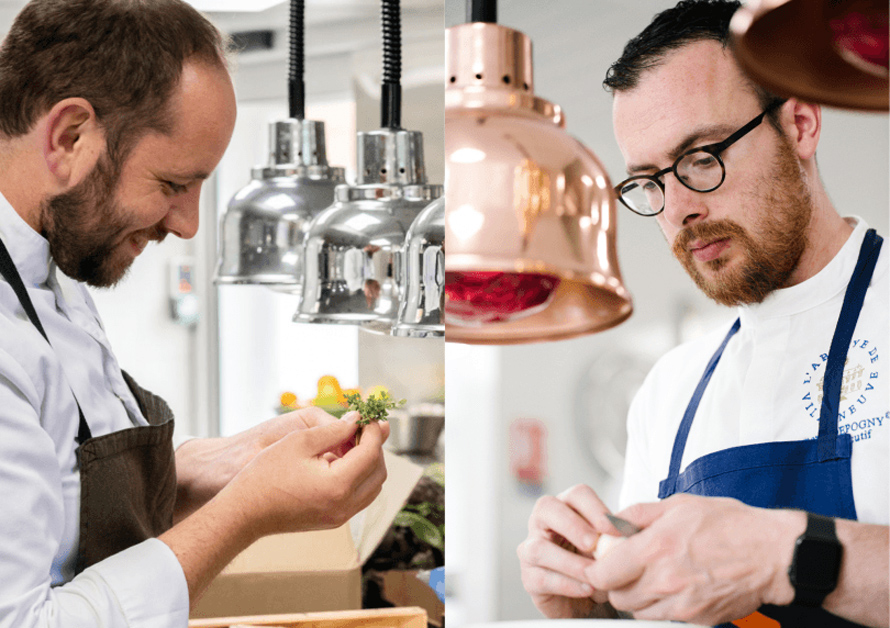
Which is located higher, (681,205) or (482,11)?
(482,11)

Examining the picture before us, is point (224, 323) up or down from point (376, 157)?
down

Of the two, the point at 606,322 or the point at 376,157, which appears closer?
the point at 606,322

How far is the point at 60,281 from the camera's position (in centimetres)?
161

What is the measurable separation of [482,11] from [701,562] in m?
0.70

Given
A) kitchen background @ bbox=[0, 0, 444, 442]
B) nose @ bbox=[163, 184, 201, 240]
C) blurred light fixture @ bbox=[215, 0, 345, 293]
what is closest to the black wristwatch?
blurred light fixture @ bbox=[215, 0, 345, 293]

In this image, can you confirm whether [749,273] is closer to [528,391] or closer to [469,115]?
[528,391]

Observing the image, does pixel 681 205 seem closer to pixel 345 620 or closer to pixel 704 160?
pixel 704 160

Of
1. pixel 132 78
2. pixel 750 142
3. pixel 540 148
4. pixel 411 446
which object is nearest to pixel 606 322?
pixel 750 142

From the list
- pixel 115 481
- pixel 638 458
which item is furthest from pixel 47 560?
pixel 638 458

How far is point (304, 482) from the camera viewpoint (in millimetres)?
1345

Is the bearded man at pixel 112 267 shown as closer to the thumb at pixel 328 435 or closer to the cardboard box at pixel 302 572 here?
the thumb at pixel 328 435

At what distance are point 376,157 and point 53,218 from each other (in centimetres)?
57

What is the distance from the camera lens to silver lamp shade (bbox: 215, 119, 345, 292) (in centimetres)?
157

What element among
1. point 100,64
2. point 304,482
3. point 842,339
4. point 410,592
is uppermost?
point 100,64
